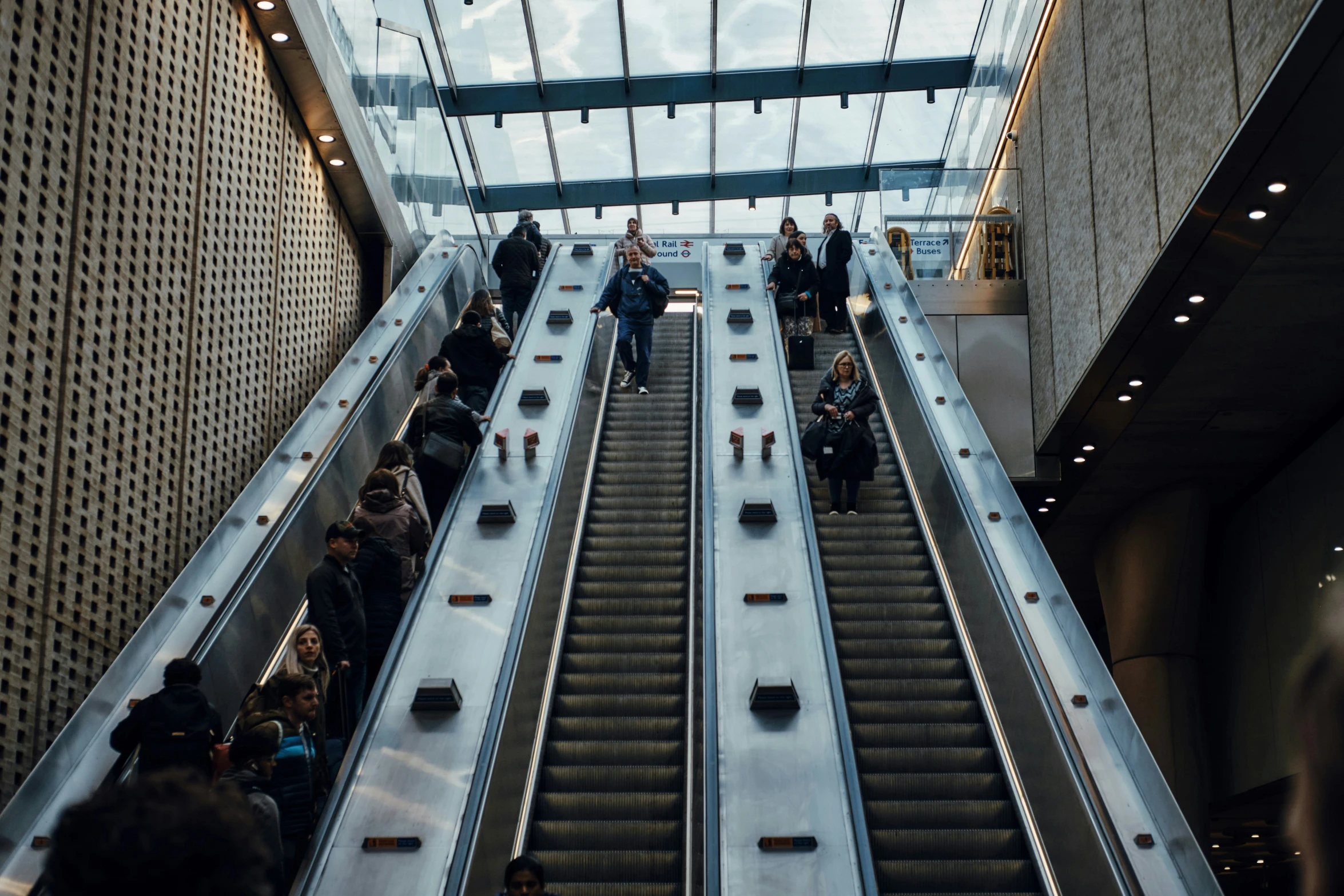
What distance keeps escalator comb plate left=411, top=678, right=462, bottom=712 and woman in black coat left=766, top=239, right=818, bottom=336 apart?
29.6 feet

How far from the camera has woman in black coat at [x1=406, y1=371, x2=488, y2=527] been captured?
10.1 m

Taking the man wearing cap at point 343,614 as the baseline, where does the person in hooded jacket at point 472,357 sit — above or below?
above

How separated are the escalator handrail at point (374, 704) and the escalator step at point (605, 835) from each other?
1135 mm

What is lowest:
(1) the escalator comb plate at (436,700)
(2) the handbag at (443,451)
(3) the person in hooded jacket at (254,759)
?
(3) the person in hooded jacket at (254,759)

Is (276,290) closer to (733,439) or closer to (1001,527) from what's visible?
(733,439)

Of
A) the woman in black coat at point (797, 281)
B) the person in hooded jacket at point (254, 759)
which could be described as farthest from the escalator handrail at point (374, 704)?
the woman in black coat at point (797, 281)

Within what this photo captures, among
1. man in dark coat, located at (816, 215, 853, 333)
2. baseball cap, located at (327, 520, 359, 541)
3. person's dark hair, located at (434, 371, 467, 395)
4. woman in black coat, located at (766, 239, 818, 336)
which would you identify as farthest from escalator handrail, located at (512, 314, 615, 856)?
man in dark coat, located at (816, 215, 853, 333)

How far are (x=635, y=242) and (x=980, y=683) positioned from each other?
904cm

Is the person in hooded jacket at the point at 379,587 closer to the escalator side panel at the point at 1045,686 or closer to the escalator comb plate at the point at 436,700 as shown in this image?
the escalator comb plate at the point at 436,700

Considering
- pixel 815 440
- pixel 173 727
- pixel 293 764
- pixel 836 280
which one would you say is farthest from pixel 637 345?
pixel 173 727

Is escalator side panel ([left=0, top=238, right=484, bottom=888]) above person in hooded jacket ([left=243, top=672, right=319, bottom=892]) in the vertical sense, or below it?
above

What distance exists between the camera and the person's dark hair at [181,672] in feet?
18.4

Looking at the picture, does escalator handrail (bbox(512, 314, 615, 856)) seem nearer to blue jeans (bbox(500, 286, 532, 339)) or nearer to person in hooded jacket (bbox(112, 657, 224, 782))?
person in hooded jacket (bbox(112, 657, 224, 782))

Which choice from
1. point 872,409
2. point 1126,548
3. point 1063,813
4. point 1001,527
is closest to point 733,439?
point 872,409
